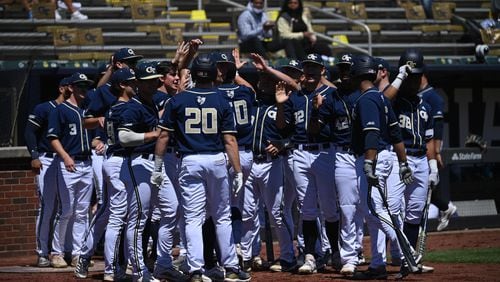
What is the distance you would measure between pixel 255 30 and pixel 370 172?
7.88 metres

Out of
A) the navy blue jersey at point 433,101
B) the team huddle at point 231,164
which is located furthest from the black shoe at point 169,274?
the navy blue jersey at point 433,101

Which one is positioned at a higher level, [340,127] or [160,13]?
[160,13]

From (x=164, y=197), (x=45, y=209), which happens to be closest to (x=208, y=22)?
(x=45, y=209)

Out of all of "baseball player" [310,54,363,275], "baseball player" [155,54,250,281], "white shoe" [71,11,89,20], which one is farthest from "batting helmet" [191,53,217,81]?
"white shoe" [71,11,89,20]

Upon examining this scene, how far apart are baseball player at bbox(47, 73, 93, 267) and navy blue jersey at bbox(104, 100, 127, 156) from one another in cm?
196

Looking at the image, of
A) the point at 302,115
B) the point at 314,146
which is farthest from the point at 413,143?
the point at 302,115

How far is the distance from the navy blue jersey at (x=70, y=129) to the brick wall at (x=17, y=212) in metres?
1.97

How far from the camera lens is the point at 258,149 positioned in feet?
34.9

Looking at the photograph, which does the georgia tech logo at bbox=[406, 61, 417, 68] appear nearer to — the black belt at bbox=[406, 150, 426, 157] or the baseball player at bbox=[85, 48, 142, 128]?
the black belt at bbox=[406, 150, 426, 157]

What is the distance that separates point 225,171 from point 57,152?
2.81 m

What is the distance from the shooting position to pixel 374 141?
900cm

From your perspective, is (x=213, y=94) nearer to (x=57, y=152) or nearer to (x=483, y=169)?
(x=57, y=152)

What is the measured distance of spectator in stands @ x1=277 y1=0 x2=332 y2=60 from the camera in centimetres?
1647

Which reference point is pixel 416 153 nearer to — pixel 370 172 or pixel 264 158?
pixel 370 172
